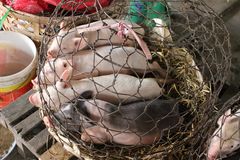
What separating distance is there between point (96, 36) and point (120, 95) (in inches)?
8.3

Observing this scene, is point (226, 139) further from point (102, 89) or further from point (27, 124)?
point (27, 124)

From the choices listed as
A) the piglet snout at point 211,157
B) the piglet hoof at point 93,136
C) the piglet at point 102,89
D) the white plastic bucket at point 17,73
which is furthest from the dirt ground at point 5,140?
the piglet snout at point 211,157

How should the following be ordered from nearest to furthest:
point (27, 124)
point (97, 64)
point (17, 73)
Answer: point (97, 64), point (27, 124), point (17, 73)

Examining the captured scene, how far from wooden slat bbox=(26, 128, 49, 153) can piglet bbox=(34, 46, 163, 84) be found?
0.62ft

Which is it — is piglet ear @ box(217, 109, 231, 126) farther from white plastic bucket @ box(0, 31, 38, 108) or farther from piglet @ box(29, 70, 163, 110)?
white plastic bucket @ box(0, 31, 38, 108)

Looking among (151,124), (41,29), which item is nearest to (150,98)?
(151,124)

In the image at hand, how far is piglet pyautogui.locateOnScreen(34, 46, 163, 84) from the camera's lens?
Answer: 3.57 feet

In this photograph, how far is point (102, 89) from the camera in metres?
1.06

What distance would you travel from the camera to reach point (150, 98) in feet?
3.55

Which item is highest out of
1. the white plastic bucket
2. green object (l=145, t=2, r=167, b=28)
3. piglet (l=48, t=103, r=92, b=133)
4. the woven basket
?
green object (l=145, t=2, r=167, b=28)

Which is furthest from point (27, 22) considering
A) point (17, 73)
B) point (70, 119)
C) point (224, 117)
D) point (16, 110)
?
point (224, 117)

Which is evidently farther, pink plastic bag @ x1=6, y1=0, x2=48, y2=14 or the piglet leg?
pink plastic bag @ x1=6, y1=0, x2=48, y2=14

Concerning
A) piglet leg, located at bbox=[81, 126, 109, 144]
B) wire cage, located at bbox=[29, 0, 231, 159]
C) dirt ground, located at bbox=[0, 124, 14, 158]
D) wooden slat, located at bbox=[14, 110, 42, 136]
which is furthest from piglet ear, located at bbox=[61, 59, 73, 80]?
dirt ground, located at bbox=[0, 124, 14, 158]

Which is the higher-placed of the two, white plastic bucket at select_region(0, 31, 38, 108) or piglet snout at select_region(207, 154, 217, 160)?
piglet snout at select_region(207, 154, 217, 160)
